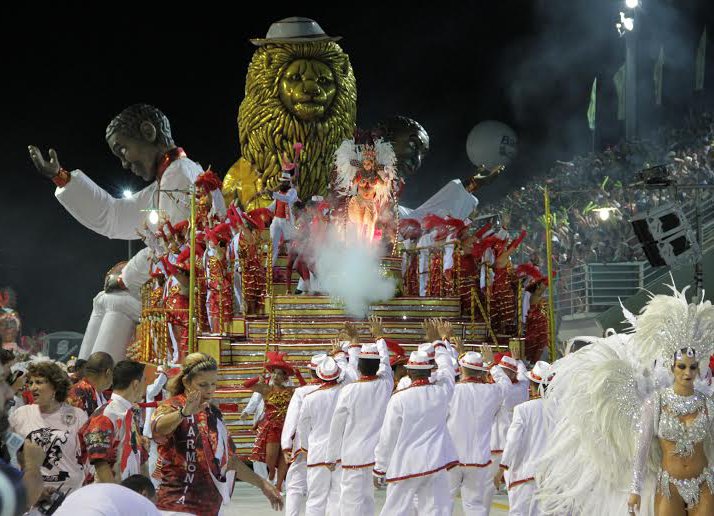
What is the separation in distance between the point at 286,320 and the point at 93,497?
12.1 m

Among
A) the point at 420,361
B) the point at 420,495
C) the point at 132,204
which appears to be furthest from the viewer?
the point at 132,204

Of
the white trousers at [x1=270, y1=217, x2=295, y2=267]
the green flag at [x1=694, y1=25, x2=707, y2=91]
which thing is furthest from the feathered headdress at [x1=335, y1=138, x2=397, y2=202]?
the green flag at [x1=694, y1=25, x2=707, y2=91]

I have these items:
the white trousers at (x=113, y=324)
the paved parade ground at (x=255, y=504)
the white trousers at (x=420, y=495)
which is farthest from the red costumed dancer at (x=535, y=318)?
the white trousers at (x=420, y=495)

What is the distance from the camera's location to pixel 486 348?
38.9 ft

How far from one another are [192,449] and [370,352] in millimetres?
3899

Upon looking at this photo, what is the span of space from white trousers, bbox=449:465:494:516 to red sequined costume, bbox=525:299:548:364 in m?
5.94

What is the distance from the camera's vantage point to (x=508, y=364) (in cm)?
1123

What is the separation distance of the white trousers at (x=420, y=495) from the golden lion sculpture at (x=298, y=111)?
923 centimetres

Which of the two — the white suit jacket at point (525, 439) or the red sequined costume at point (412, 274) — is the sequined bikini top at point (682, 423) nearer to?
the white suit jacket at point (525, 439)

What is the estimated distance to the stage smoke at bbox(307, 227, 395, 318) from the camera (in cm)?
1583

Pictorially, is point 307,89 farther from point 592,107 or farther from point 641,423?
point 592,107

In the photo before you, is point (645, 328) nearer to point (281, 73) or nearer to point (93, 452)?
point (93, 452)

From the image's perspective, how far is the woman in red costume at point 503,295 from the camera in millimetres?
16578

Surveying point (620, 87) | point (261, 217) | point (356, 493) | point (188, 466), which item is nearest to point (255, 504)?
point (356, 493)
